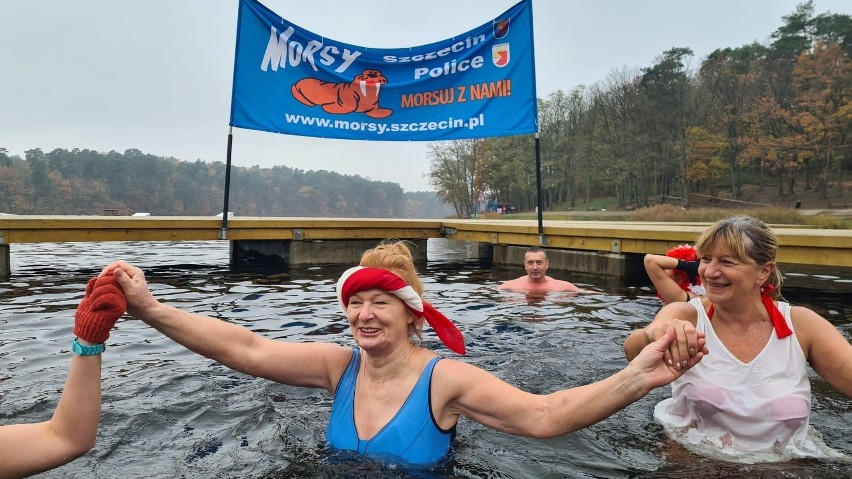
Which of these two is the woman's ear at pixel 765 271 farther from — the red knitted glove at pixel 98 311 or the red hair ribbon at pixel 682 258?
the red knitted glove at pixel 98 311

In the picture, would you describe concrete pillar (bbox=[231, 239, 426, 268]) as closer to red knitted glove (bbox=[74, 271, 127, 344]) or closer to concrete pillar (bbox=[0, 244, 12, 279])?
concrete pillar (bbox=[0, 244, 12, 279])

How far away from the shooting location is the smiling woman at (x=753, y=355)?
317cm

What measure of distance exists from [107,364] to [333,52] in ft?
28.0

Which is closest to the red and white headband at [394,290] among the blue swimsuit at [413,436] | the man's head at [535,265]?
the blue swimsuit at [413,436]

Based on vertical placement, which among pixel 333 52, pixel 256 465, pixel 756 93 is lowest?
pixel 256 465

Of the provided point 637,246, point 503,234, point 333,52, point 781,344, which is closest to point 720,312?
point 781,344

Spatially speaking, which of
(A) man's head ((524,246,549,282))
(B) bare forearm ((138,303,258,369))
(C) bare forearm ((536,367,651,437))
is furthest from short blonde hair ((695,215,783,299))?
(A) man's head ((524,246,549,282))

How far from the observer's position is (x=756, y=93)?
5459 centimetres

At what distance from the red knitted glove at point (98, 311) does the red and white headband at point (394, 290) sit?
3.26 ft

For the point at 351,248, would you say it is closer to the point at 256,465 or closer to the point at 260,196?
the point at 256,465

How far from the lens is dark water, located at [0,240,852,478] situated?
334 centimetres

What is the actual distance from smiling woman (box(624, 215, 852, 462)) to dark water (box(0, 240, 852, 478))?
0.16m

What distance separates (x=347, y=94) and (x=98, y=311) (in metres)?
11.1

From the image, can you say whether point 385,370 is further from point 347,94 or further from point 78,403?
point 347,94
